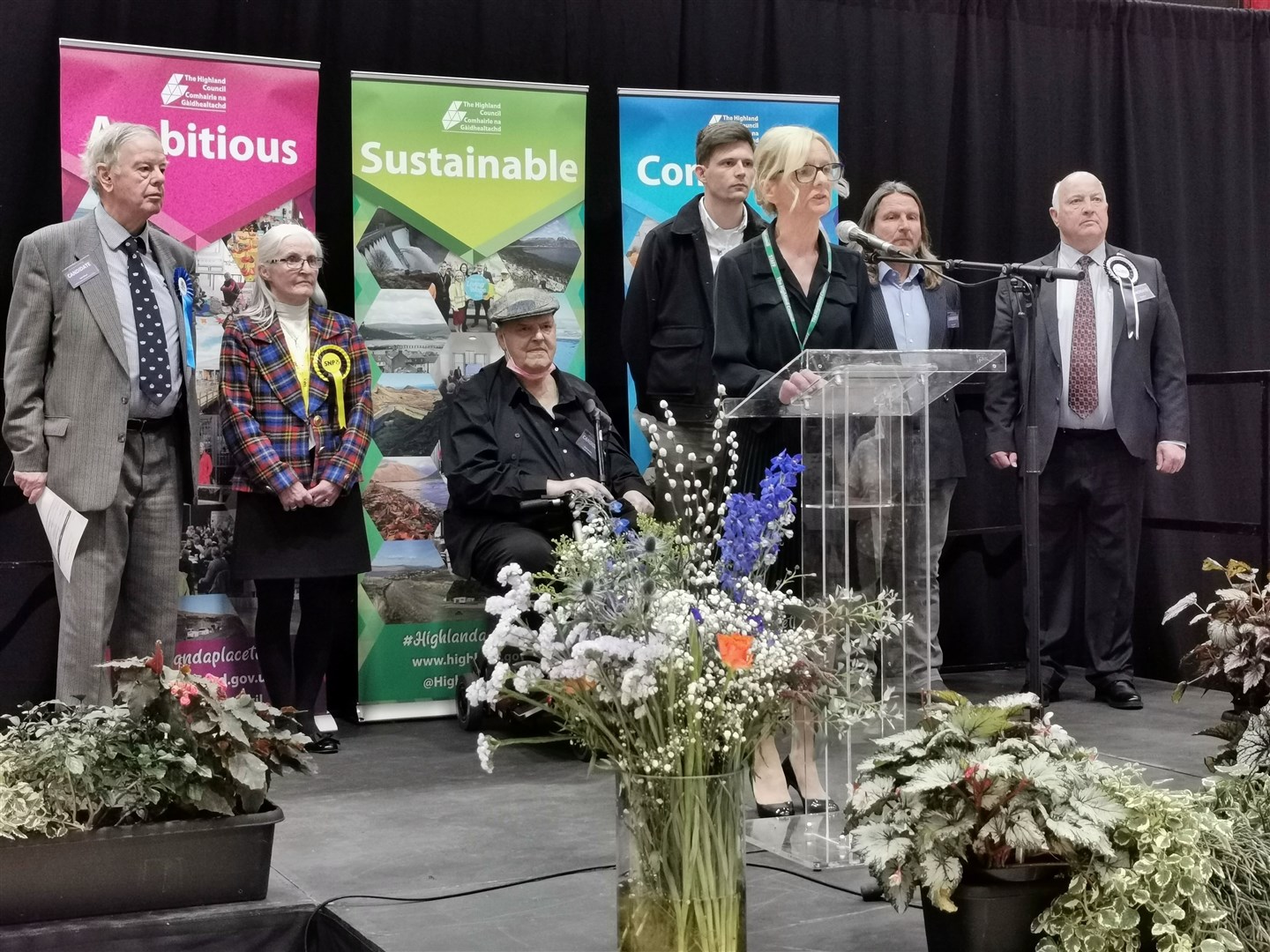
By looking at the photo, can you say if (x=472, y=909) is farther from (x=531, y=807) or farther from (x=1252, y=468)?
(x=1252, y=468)

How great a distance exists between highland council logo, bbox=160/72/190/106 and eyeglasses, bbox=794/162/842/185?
226 cm

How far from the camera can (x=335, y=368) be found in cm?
454

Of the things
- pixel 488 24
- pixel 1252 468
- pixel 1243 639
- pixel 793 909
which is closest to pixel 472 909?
pixel 793 909

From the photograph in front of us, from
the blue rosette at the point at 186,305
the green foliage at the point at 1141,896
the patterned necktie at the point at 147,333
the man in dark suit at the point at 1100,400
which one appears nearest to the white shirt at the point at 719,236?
the man in dark suit at the point at 1100,400

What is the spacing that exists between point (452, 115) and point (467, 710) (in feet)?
6.39

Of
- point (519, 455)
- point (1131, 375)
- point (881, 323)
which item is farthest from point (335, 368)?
point (1131, 375)

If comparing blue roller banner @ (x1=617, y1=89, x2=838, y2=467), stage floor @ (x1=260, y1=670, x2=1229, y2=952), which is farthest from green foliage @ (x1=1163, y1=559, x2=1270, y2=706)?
blue roller banner @ (x1=617, y1=89, x2=838, y2=467)

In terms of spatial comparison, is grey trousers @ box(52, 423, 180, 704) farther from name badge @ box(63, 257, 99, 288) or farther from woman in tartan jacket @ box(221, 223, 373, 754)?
name badge @ box(63, 257, 99, 288)

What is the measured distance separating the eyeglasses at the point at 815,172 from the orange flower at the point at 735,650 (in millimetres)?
1439

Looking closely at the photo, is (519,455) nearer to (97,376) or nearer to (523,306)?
(523,306)

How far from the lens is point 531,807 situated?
3.78 meters

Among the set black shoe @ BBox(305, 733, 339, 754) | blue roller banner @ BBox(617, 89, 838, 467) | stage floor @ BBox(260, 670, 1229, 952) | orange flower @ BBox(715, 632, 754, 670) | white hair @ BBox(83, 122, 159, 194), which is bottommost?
stage floor @ BBox(260, 670, 1229, 952)

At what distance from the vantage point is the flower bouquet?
7.08 feet

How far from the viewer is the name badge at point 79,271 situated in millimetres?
3975
